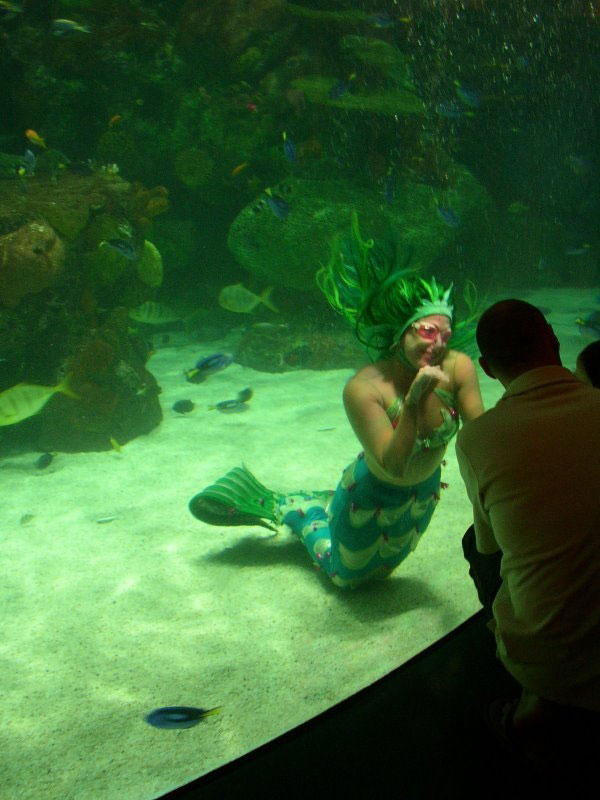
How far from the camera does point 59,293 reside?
21.5 ft

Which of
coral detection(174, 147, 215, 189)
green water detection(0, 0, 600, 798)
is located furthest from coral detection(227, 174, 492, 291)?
coral detection(174, 147, 215, 189)

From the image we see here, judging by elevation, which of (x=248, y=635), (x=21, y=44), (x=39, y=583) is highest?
(x=21, y=44)

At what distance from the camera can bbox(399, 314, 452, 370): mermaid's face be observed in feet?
8.43

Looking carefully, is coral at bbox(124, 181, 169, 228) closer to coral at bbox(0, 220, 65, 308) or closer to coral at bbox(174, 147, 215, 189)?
coral at bbox(0, 220, 65, 308)

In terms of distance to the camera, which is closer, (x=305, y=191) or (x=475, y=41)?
(x=305, y=191)

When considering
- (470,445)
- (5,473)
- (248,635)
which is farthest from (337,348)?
(470,445)

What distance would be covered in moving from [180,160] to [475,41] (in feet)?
27.0

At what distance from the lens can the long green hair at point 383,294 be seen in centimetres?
271

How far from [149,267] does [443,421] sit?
6.35 m

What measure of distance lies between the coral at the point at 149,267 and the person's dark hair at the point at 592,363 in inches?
270

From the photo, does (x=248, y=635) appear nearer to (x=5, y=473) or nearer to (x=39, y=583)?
(x=39, y=583)

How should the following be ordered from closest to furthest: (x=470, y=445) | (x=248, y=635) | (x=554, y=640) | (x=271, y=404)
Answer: (x=554, y=640), (x=470, y=445), (x=248, y=635), (x=271, y=404)

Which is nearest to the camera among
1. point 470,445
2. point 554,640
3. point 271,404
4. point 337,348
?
point 554,640

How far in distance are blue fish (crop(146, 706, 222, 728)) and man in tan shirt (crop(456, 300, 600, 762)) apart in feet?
3.51
